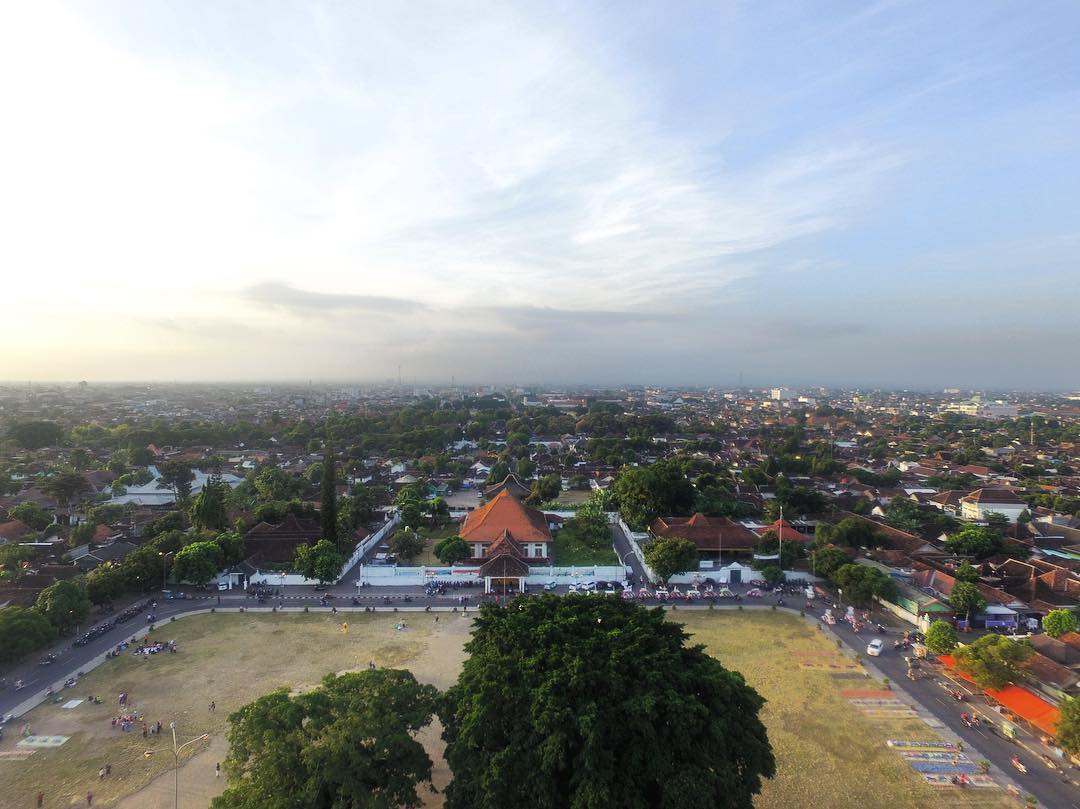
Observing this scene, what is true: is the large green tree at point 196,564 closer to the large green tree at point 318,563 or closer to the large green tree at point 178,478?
the large green tree at point 318,563

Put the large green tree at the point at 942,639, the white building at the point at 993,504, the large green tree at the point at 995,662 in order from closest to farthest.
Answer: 1. the large green tree at the point at 995,662
2. the large green tree at the point at 942,639
3. the white building at the point at 993,504

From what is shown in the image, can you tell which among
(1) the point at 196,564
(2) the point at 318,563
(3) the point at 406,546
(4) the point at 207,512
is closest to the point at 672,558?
(3) the point at 406,546

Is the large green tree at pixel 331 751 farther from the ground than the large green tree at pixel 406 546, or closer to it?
farther from the ground

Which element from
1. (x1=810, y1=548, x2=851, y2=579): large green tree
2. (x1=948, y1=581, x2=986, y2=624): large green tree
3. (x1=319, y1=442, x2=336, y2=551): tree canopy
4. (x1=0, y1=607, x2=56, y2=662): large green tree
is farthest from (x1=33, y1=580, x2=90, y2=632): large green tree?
(x1=948, y1=581, x2=986, y2=624): large green tree

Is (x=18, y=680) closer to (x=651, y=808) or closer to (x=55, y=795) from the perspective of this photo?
(x=55, y=795)

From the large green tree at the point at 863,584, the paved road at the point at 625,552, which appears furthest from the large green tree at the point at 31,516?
the large green tree at the point at 863,584

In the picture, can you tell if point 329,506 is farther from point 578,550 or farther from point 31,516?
point 31,516
